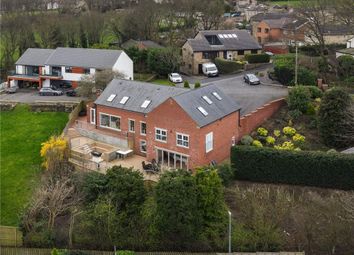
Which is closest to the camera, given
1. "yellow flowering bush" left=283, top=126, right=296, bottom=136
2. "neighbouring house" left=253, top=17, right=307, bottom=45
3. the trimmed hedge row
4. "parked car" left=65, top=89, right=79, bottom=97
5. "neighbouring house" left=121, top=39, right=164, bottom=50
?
the trimmed hedge row

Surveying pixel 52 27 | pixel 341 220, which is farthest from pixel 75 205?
pixel 52 27

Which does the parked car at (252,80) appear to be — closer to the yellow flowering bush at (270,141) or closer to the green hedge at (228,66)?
the green hedge at (228,66)

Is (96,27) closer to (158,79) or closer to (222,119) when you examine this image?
(158,79)

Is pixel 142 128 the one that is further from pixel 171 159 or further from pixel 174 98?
pixel 174 98

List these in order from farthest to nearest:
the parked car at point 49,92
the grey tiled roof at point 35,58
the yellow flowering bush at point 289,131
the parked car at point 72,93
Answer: the grey tiled roof at point 35,58
the parked car at point 49,92
the parked car at point 72,93
the yellow flowering bush at point 289,131

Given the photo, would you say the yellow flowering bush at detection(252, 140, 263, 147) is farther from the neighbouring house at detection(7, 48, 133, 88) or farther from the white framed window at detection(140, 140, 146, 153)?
the neighbouring house at detection(7, 48, 133, 88)

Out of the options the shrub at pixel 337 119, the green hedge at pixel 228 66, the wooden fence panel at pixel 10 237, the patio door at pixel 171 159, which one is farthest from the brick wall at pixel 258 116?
the green hedge at pixel 228 66

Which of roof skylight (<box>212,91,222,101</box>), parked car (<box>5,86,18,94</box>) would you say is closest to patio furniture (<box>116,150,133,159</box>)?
roof skylight (<box>212,91,222,101</box>)
